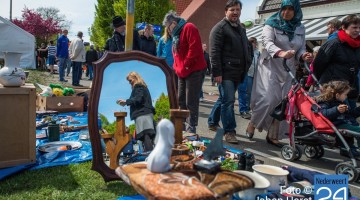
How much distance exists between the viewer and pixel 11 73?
3176 millimetres

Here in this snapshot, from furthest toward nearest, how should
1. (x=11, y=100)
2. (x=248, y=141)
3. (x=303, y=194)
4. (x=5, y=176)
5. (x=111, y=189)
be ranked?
(x=248, y=141), (x=11, y=100), (x=5, y=176), (x=111, y=189), (x=303, y=194)

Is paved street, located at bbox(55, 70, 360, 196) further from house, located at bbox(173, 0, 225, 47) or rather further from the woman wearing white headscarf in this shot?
house, located at bbox(173, 0, 225, 47)

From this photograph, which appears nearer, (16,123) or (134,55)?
(134,55)

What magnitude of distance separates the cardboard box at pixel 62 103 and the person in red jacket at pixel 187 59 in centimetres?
250

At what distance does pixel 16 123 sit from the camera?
3.20 m

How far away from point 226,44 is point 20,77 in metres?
2.50

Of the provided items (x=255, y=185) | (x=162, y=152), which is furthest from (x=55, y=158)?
(x=255, y=185)

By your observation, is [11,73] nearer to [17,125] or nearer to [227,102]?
[17,125]

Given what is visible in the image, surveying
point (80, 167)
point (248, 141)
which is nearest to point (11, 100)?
point (80, 167)

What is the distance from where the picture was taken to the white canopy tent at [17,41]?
1603 cm

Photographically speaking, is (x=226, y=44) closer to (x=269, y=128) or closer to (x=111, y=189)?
(x=269, y=128)

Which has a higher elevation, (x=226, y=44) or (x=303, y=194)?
(x=226, y=44)

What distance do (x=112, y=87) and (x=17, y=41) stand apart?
16534 millimetres

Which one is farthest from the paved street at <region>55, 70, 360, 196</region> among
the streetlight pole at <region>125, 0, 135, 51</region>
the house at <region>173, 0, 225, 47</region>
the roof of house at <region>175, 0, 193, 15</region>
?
the roof of house at <region>175, 0, 193, 15</region>
